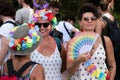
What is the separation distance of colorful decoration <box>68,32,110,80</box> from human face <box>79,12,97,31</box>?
0.08 metres

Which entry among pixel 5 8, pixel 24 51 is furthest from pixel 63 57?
pixel 5 8

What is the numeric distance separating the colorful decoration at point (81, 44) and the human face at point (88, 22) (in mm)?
83

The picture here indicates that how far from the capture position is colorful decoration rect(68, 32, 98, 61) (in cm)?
441

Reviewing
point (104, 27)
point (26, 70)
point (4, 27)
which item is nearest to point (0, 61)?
point (4, 27)

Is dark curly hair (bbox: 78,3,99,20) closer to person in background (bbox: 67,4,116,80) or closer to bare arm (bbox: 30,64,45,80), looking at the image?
person in background (bbox: 67,4,116,80)

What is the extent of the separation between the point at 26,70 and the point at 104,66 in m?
1.17

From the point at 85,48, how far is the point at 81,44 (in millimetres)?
65

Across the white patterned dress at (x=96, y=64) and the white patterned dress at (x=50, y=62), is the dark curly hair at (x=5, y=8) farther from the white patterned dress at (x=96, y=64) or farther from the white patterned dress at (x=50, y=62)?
the white patterned dress at (x=96, y=64)

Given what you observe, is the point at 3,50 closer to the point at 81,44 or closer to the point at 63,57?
the point at 63,57

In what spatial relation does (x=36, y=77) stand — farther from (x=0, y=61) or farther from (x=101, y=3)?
(x=101, y=3)

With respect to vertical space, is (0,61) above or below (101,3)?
below

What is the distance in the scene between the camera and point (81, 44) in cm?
444

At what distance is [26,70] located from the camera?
3623 millimetres

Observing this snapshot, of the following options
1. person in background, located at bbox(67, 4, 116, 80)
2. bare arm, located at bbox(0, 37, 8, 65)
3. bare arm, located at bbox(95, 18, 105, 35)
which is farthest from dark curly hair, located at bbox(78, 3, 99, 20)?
bare arm, located at bbox(95, 18, 105, 35)
